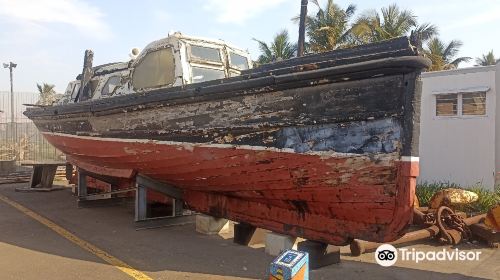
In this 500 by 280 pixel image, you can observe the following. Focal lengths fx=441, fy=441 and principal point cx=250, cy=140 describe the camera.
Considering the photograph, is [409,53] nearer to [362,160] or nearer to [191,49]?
[362,160]

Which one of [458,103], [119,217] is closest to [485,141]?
[458,103]

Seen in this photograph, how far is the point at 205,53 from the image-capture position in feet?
23.1

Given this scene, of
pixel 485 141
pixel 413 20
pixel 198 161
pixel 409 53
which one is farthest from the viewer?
pixel 413 20

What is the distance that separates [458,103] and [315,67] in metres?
7.17

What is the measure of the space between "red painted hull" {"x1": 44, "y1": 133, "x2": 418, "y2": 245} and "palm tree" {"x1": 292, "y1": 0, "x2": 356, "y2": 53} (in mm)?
10705

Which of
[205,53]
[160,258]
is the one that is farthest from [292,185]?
[205,53]

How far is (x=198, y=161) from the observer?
5582 mm

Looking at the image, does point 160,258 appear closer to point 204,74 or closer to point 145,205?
point 145,205

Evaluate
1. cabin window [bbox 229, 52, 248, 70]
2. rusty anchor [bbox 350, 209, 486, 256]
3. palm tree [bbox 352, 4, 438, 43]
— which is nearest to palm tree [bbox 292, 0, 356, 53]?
palm tree [bbox 352, 4, 438, 43]

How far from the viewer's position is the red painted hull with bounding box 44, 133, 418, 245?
4.26m

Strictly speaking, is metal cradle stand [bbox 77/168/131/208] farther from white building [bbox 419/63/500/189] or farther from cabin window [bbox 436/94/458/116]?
cabin window [bbox 436/94/458/116]

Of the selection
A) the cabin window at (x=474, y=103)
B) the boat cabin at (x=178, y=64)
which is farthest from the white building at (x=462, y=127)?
the boat cabin at (x=178, y=64)

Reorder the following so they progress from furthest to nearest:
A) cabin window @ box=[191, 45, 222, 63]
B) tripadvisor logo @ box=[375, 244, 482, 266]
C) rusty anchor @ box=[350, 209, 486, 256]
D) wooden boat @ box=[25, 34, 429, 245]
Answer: cabin window @ box=[191, 45, 222, 63], rusty anchor @ box=[350, 209, 486, 256], tripadvisor logo @ box=[375, 244, 482, 266], wooden boat @ box=[25, 34, 429, 245]

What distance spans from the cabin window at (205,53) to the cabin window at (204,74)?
0.61 ft
